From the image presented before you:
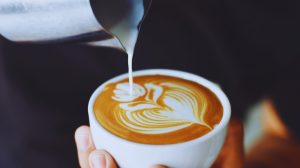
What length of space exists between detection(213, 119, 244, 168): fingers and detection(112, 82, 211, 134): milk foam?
200 mm

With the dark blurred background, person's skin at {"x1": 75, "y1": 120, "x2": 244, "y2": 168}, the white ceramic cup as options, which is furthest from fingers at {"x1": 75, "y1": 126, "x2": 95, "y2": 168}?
the dark blurred background

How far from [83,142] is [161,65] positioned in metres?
0.48

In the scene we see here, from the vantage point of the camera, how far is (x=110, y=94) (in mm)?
788

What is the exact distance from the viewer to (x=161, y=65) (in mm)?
1205

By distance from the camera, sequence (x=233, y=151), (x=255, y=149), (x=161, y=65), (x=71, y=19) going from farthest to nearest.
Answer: (x=255, y=149)
(x=161, y=65)
(x=233, y=151)
(x=71, y=19)

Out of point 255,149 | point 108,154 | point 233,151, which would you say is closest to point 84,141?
point 108,154

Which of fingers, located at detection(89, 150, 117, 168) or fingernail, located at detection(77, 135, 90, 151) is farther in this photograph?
fingernail, located at detection(77, 135, 90, 151)

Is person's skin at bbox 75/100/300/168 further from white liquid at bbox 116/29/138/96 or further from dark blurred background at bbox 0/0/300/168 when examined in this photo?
white liquid at bbox 116/29/138/96

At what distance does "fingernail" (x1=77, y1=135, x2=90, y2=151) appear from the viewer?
2.60 ft

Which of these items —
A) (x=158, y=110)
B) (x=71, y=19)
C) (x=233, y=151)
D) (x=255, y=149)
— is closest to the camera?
(x=71, y=19)

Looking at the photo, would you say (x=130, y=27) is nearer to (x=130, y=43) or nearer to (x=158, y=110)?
(x=130, y=43)

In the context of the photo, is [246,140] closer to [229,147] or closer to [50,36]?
[229,147]

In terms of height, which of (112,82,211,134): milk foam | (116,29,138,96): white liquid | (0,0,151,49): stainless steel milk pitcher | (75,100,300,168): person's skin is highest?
(0,0,151,49): stainless steel milk pitcher

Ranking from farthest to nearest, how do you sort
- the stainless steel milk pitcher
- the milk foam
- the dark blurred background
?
the dark blurred background → the milk foam → the stainless steel milk pitcher
